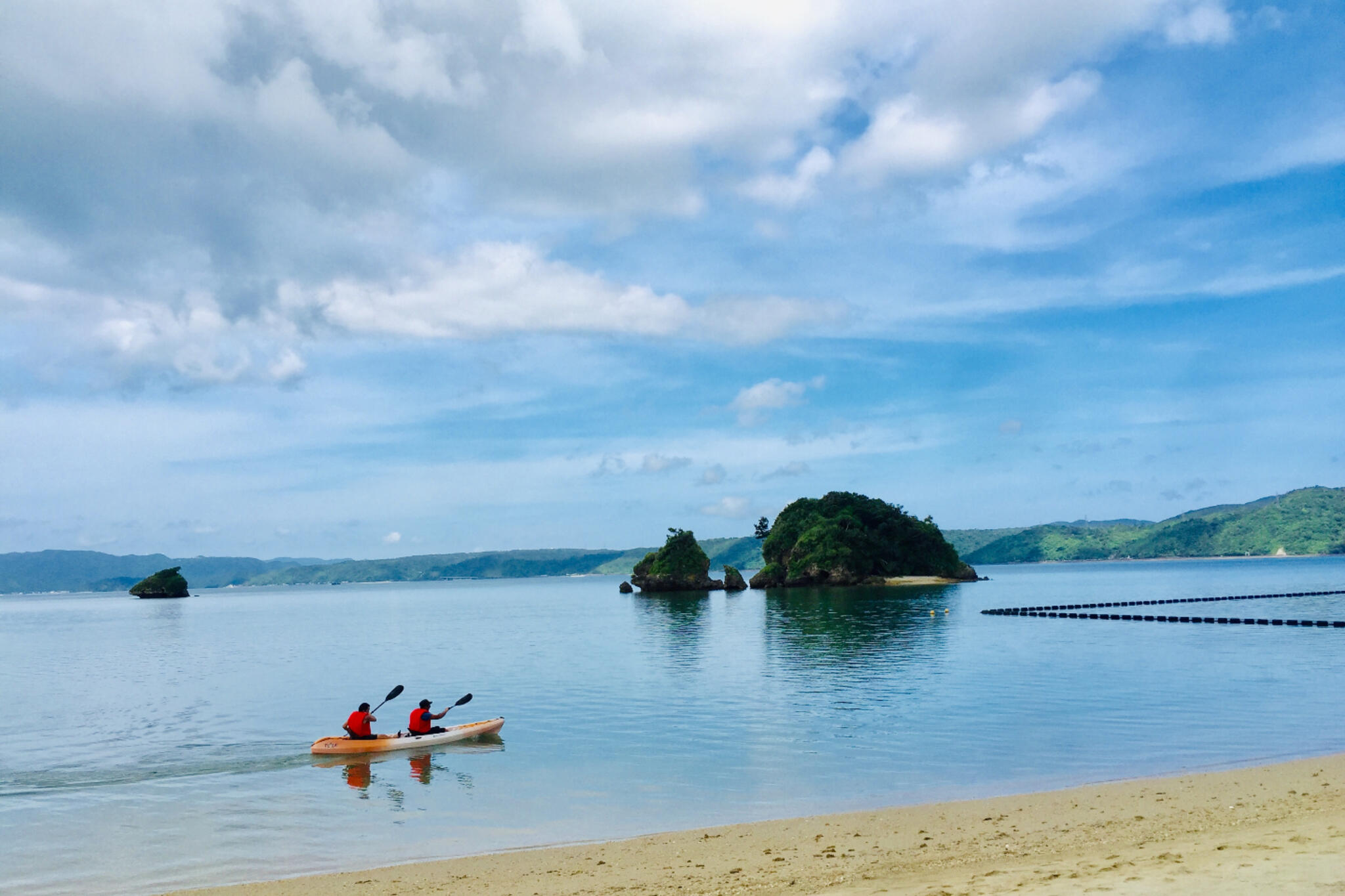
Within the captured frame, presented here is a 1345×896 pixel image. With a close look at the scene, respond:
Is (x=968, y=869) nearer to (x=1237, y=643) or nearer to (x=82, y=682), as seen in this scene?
(x=1237, y=643)

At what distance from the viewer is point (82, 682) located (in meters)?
62.2

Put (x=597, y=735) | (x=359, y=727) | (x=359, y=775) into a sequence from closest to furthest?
1. (x=359, y=775)
2. (x=359, y=727)
3. (x=597, y=735)

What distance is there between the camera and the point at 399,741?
3375 cm

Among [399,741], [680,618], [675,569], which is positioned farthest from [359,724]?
[675,569]

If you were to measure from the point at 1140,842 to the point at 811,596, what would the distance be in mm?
136935

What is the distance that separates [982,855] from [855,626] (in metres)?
69.4

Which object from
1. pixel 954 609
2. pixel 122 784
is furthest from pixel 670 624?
pixel 122 784

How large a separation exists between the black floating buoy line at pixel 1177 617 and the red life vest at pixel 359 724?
76.9 meters

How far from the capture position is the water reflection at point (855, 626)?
6184 cm

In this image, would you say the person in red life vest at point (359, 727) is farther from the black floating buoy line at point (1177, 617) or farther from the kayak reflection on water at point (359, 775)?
the black floating buoy line at point (1177, 617)

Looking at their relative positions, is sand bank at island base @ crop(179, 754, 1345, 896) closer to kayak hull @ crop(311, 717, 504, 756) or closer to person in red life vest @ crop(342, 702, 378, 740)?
kayak hull @ crop(311, 717, 504, 756)

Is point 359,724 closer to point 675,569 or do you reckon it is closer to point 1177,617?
point 1177,617

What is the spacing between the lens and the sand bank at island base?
547 inches

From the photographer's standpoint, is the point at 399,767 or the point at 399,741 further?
the point at 399,741
